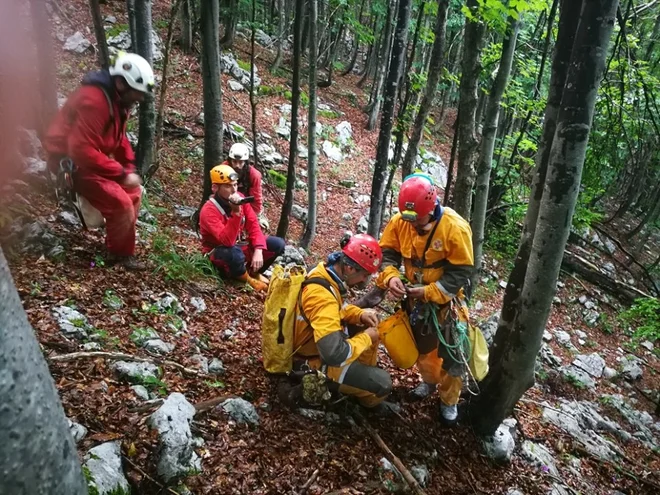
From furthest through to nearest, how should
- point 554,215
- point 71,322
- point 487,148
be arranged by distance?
point 487,148
point 71,322
point 554,215

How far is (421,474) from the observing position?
12.9 ft

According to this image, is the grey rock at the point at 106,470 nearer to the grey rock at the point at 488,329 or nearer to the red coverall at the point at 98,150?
the red coverall at the point at 98,150

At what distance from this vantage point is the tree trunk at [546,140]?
4023 mm

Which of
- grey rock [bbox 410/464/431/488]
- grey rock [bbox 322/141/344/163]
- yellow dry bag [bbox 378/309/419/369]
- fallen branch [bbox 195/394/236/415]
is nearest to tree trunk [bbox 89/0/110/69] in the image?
fallen branch [bbox 195/394/236/415]

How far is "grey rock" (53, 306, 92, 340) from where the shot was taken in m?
4.05

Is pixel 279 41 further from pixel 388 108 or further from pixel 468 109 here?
pixel 468 109

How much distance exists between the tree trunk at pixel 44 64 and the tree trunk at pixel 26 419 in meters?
7.17

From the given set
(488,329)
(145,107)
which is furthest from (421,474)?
(145,107)

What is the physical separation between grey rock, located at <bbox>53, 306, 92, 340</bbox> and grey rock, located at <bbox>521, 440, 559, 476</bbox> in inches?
187

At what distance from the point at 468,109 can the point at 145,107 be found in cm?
568

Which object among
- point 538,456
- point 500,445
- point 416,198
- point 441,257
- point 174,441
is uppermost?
point 416,198

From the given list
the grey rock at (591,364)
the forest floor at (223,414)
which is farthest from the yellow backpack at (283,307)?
the grey rock at (591,364)

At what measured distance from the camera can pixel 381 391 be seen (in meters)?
4.24

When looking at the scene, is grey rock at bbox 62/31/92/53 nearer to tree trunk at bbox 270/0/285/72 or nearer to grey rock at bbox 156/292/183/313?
tree trunk at bbox 270/0/285/72
